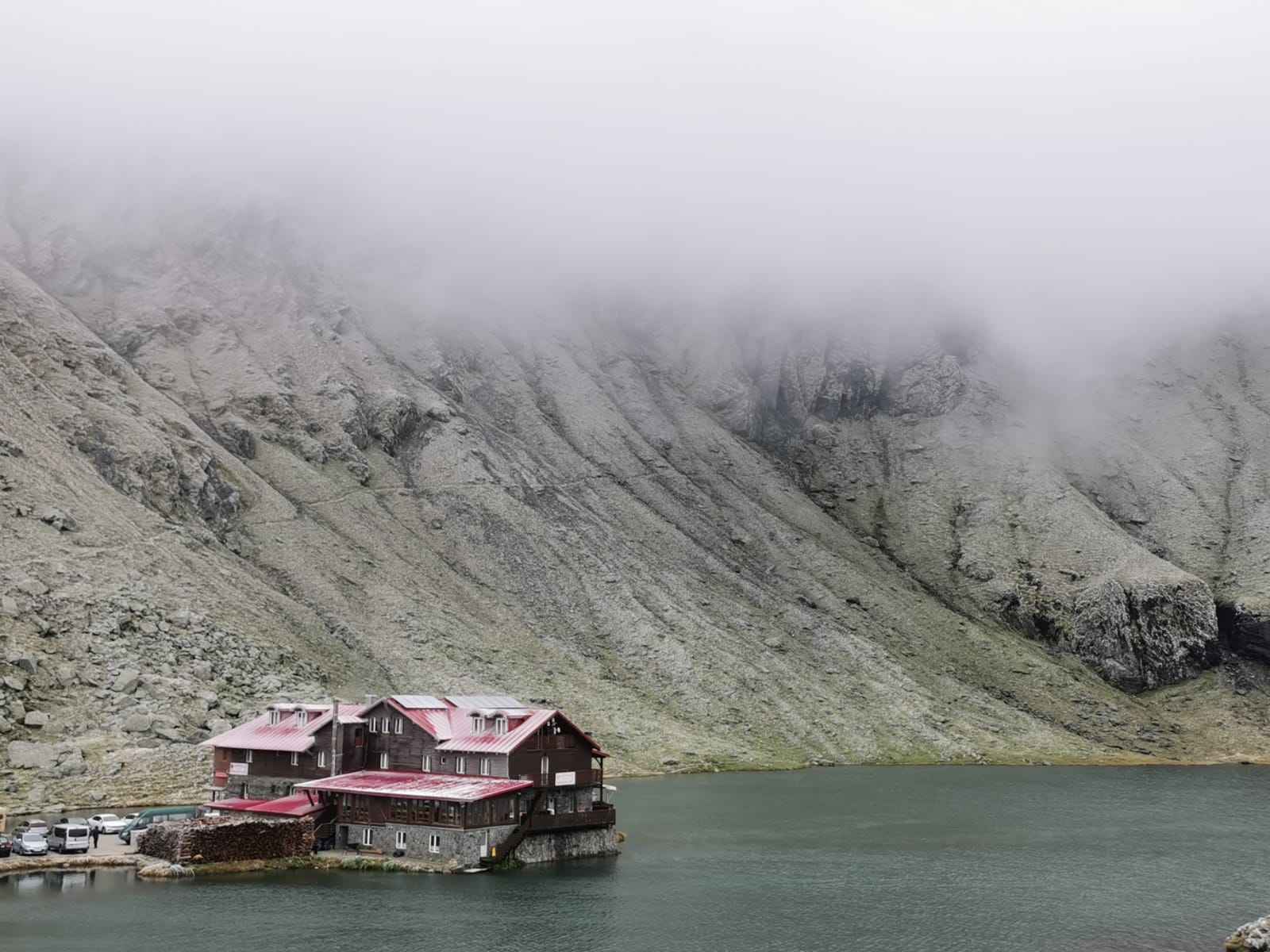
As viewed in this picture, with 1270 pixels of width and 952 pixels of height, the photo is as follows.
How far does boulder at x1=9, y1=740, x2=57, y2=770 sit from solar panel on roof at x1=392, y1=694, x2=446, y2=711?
2646 cm

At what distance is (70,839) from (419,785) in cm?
2004

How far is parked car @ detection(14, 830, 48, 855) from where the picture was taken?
69.2 meters

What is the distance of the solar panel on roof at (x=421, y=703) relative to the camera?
82.5 meters

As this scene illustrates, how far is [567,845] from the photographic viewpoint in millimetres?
77625

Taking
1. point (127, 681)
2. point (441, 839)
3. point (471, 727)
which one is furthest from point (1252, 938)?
point (127, 681)

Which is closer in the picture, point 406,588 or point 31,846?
point 31,846

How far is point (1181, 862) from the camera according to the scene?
8119cm

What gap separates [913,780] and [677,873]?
61648 millimetres

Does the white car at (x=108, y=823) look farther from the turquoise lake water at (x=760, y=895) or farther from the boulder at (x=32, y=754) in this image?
the boulder at (x=32, y=754)

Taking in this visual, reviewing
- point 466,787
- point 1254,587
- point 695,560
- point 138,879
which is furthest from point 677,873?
point 1254,587

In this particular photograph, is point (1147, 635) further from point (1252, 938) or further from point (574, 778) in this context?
point (1252, 938)

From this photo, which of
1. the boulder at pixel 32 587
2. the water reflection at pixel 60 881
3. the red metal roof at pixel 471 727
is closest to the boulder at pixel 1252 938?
the red metal roof at pixel 471 727

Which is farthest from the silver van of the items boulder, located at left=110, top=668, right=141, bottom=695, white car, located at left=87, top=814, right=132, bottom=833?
boulder, located at left=110, top=668, right=141, bottom=695

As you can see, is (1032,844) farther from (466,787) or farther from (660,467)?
(660,467)
